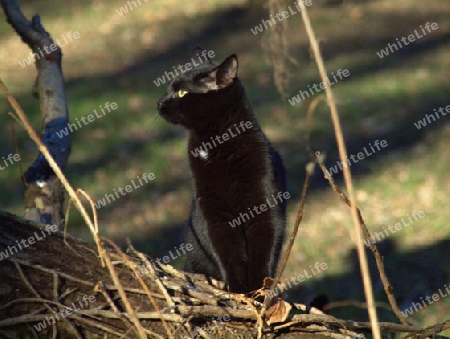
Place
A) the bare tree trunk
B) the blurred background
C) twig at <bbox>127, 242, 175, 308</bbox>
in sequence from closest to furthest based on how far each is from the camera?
twig at <bbox>127, 242, 175, 308</bbox>
the bare tree trunk
the blurred background

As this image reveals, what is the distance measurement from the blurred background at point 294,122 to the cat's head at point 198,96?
41cm

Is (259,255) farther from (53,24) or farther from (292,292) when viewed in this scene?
(53,24)

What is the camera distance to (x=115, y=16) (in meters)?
12.8

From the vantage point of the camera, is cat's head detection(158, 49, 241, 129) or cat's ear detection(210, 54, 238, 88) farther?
cat's head detection(158, 49, 241, 129)

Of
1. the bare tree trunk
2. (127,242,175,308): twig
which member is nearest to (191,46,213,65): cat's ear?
the bare tree trunk

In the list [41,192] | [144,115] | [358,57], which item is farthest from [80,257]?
[358,57]

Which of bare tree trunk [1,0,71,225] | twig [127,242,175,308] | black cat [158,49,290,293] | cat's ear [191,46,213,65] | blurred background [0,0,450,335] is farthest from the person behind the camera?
blurred background [0,0,450,335]

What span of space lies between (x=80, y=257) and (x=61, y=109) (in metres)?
1.63

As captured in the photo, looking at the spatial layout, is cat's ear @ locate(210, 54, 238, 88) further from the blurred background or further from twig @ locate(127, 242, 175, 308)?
twig @ locate(127, 242, 175, 308)

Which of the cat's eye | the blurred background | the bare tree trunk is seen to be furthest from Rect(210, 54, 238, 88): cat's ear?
the bare tree trunk

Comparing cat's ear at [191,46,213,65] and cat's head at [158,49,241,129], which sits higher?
cat's ear at [191,46,213,65]

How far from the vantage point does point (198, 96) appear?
409 cm

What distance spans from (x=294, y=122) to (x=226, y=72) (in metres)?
5.14

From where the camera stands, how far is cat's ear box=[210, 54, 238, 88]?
3949 millimetres
